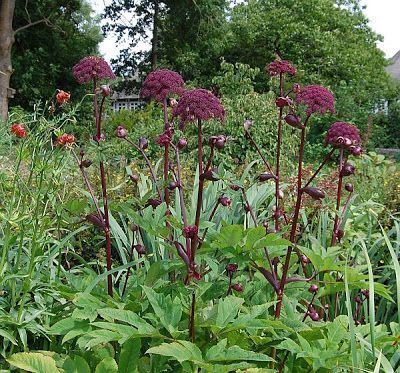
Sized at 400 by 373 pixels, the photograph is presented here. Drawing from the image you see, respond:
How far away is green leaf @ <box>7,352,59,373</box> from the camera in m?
1.54

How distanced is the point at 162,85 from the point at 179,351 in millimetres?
951

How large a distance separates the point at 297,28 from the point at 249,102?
1405 centimetres

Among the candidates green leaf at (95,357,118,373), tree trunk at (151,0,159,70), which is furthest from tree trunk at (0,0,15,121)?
green leaf at (95,357,118,373)

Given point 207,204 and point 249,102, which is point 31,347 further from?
point 249,102

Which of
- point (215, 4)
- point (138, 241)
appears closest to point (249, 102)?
point (138, 241)

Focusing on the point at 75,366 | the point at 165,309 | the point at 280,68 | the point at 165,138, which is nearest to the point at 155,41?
the point at 280,68

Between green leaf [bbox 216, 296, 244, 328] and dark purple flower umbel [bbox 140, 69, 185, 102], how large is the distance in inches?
30.2

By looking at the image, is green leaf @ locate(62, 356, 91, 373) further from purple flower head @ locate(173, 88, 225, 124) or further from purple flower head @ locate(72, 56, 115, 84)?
purple flower head @ locate(72, 56, 115, 84)

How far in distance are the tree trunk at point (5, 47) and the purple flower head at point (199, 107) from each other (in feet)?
41.4

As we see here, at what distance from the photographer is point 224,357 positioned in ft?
4.97

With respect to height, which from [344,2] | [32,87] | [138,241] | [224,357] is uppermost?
[344,2]

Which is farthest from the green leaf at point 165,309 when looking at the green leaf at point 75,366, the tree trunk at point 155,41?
the tree trunk at point 155,41

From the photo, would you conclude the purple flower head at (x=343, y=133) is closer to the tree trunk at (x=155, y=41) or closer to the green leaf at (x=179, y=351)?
the green leaf at (x=179, y=351)

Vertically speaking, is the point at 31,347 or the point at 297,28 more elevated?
the point at 297,28
